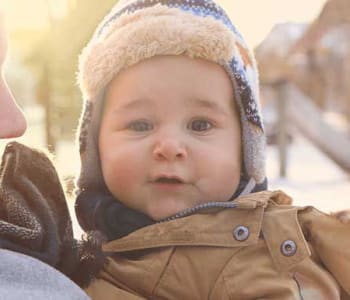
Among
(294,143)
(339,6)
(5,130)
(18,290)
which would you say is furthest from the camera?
(294,143)

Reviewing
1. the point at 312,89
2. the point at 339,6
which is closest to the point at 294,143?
the point at 312,89

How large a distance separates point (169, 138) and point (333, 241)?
0.30 metres

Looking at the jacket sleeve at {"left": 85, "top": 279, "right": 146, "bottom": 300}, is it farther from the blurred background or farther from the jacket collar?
the blurred background

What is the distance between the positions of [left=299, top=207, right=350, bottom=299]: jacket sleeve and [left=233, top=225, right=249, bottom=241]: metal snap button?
0.36ft

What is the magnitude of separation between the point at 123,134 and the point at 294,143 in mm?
9373

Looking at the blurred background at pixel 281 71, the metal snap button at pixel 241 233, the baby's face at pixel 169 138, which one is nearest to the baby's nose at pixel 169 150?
the baby's face at pixel 169 138

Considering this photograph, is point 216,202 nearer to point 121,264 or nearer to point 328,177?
point 121,264

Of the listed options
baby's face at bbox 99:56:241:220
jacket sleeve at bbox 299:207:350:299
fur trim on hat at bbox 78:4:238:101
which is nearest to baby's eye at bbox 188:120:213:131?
baby's face at bbox 99:56:241:220

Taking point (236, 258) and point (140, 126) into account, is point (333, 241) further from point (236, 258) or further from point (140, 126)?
point (140, 126)

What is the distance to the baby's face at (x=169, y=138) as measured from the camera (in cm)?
112

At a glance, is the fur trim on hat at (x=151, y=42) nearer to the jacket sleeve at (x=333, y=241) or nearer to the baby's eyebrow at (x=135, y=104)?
the baby's eyebrow at (x=135, y=104)

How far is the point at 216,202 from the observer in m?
1.13

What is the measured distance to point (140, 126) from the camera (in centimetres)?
Answer: 117

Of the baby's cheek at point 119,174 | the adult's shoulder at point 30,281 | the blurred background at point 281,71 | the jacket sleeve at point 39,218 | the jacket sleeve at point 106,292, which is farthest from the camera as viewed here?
the blurred background at point 281,71
